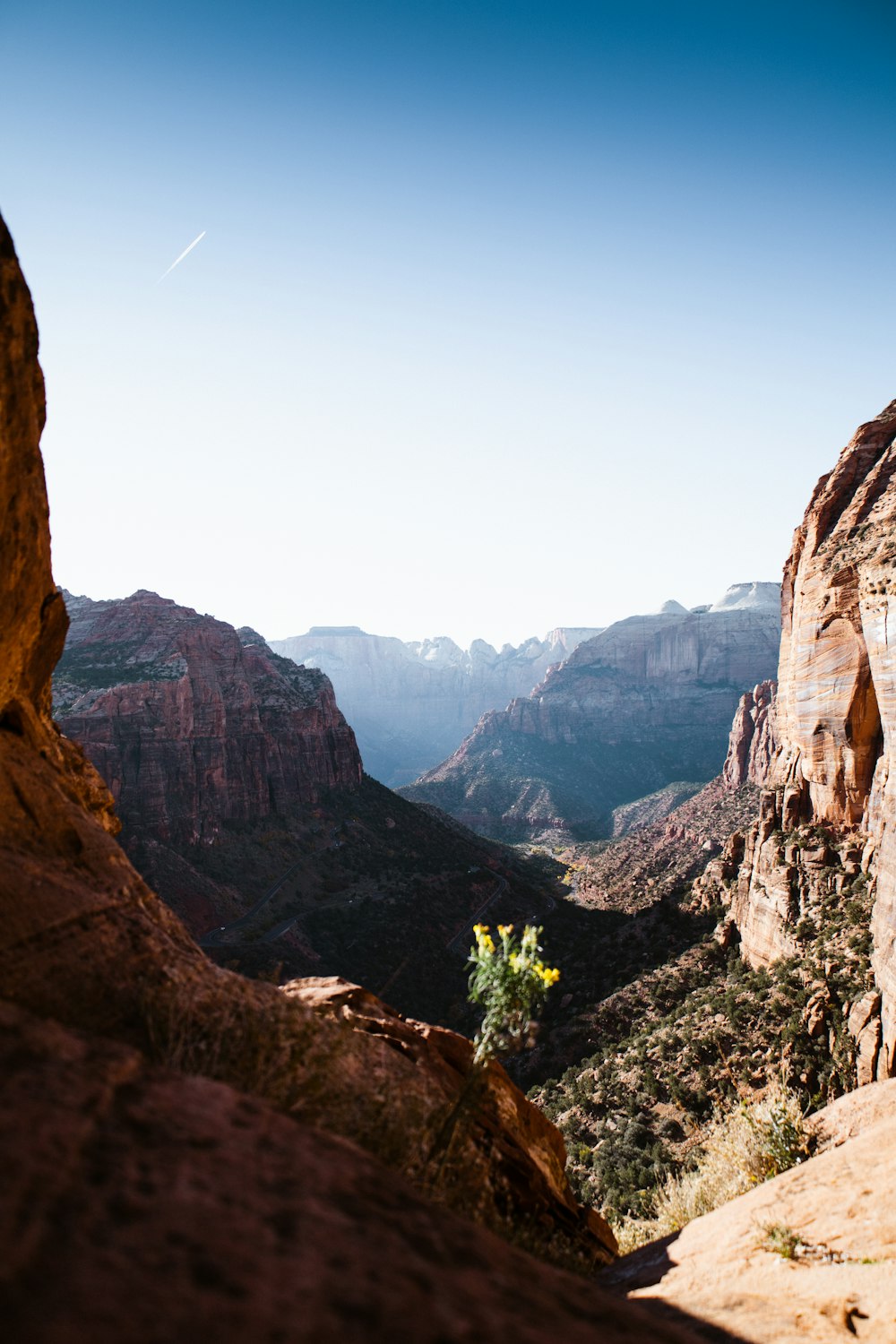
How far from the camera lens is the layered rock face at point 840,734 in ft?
74.5

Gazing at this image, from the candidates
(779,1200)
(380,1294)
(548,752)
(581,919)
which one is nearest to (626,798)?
(548,752)

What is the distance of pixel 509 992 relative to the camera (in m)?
6.73

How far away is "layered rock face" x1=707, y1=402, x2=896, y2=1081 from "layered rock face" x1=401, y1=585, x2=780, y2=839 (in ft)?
264

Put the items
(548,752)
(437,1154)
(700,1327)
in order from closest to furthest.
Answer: (437,1154) → (700,1327) → (548,752)

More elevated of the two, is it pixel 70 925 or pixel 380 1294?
pixel 70 925

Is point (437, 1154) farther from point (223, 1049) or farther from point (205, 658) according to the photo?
point (205, 658)

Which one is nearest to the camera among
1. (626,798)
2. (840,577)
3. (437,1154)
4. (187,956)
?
(437,1154)

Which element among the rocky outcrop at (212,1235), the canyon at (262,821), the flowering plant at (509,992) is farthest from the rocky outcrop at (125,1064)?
the canyon at (262,821)

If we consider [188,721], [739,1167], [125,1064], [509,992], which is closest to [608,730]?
[188,721]

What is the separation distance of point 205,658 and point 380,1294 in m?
74.2

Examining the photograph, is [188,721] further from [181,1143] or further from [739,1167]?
[181,1143]

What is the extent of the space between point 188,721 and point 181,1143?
63785 millimetres

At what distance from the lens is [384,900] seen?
54.0m

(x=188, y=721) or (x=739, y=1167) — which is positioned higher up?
(x=188, y=721)
